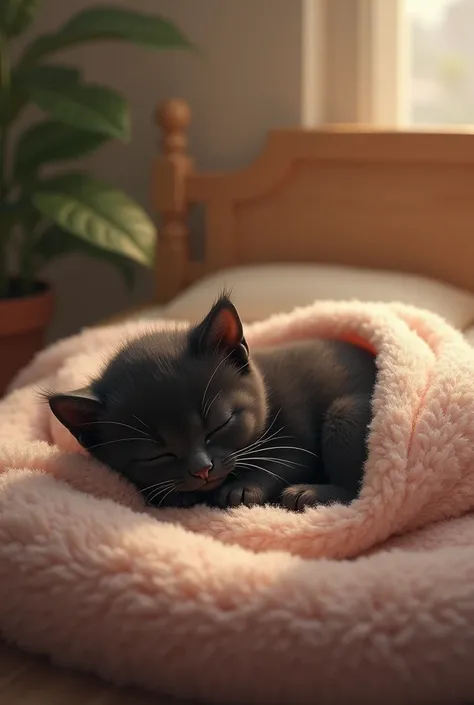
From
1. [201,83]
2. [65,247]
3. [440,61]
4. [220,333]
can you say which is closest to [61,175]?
[65,247]

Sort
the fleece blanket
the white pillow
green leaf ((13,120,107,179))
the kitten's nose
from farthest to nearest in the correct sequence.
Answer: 1. green leaf ((13,120,107,179))
2. the white pillow
3. the kitten's nose
4. the fleece blanket

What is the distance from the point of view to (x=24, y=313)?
200 centimetres

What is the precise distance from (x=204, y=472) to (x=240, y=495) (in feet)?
0.27

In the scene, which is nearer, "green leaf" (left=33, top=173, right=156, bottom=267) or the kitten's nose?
the kitten's nose

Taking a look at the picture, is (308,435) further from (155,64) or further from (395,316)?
(155,64)

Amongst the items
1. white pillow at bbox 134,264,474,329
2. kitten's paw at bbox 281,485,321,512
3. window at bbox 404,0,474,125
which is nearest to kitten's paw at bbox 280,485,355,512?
kitten's paw at bbox 281,485,321,512

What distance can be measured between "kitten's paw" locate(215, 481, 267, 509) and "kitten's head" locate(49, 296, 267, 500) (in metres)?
0.03

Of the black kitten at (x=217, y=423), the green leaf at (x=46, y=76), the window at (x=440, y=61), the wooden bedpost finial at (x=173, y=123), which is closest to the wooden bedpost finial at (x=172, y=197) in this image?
the wooden bedpost finial at (x=173, y=123)

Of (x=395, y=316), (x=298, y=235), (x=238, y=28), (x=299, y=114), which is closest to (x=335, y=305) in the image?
(x=395, y=316)

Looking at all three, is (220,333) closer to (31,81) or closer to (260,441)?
(260,441)

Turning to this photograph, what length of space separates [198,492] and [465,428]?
34 centimetres

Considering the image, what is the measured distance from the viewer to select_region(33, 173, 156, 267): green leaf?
1.81 m

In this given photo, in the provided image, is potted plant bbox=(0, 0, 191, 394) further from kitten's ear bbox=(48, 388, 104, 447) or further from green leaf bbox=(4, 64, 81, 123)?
kitten's ear bbox=(48, 388, 104, 447)

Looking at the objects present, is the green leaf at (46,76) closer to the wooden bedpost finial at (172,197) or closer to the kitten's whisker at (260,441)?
the wooden bedpost finial at (172,197)
